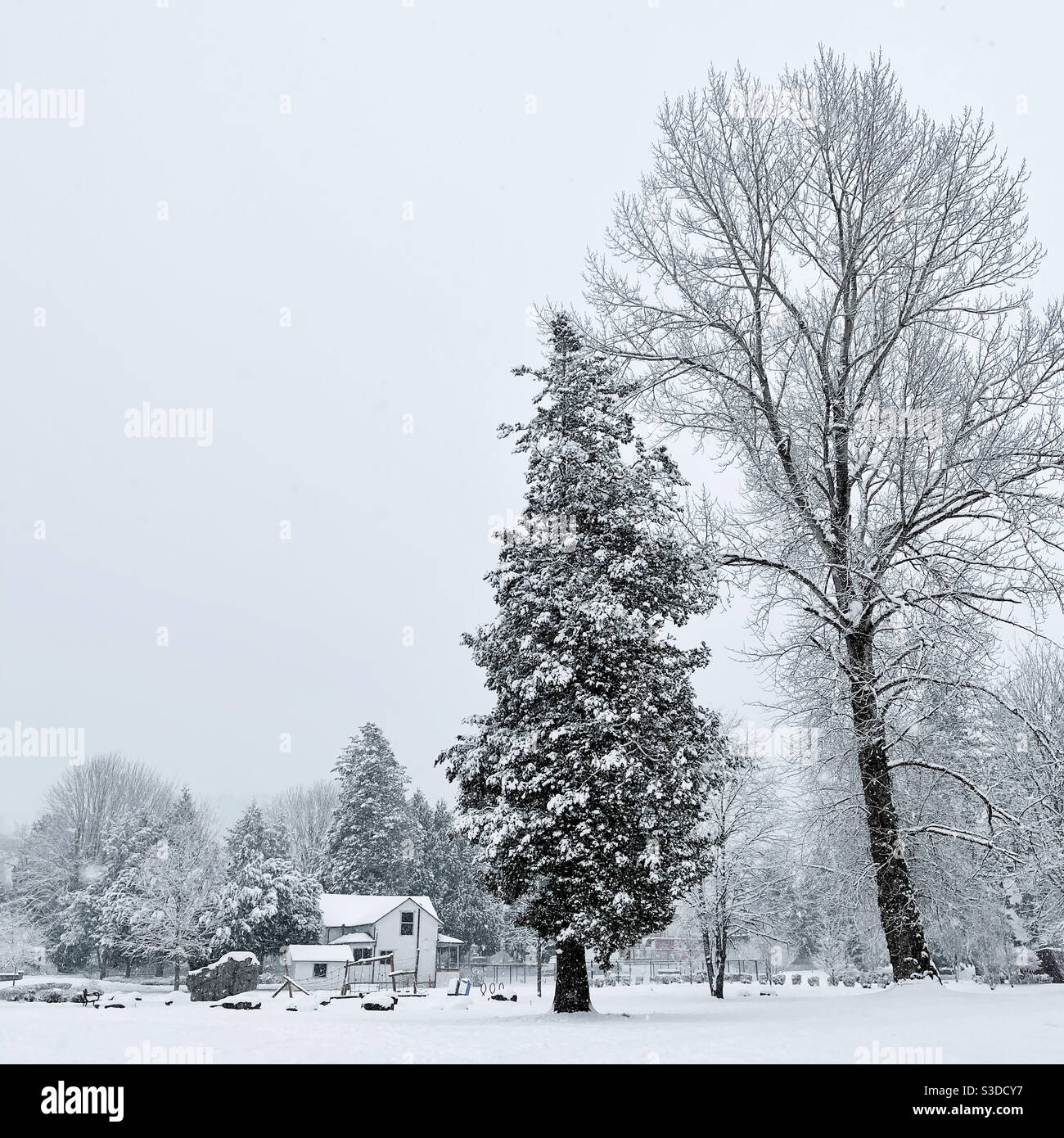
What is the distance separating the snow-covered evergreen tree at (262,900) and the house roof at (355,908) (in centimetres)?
321

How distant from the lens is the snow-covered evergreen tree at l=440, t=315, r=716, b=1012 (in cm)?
1517

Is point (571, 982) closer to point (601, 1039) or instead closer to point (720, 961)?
point (601, 1039)

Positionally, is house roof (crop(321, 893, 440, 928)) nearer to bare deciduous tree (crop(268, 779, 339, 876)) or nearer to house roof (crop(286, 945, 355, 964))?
house roof (crop(286, 945, 355, 964))

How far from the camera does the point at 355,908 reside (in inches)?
2034

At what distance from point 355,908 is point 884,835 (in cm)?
4345

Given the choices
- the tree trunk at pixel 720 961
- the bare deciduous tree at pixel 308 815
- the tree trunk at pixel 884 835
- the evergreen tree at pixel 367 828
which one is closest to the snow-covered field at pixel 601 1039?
the tree trunk at pixel 884 835

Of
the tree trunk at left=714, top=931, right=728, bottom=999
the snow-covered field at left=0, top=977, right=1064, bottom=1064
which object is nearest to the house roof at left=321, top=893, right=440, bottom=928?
the tree trunk at left=714, top=931, right=728, bottom=999

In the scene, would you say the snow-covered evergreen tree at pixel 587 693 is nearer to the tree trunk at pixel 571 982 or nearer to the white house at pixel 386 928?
the tree trunk at pixel 571 982

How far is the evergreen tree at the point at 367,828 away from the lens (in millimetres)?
61438

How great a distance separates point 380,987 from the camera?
40.4m

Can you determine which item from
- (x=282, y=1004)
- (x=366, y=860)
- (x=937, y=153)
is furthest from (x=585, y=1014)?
(x=366, y=860)
